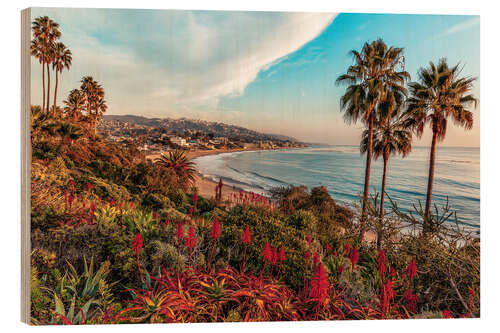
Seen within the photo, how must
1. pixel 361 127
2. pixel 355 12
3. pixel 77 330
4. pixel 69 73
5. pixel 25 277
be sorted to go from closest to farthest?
pixel 77 330 → pixel 25 277 → pixel 69 73 → pixel 355 12 → pixel 361 127

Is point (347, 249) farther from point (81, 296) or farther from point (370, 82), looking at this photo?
point (81, 296)

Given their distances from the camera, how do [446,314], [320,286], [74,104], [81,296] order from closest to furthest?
[320,286], [81,296], [446,314], [74,104]

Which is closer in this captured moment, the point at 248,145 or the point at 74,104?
the point at 74,104

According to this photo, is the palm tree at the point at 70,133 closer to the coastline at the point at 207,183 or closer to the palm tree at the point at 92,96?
the palm tree at the point at 92,96

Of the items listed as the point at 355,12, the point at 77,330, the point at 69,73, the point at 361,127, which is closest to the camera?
the point at 77,330

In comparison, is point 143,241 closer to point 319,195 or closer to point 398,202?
point 319,195

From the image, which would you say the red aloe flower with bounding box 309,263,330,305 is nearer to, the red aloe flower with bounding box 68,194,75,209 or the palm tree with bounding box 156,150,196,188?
the palm tree with bounding box 156,150,196,188

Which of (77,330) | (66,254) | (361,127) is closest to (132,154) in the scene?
(66,254)

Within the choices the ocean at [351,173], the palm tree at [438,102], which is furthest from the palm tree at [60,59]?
the palm tree at [438,102]

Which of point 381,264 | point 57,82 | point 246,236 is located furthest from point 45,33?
point 381,264
